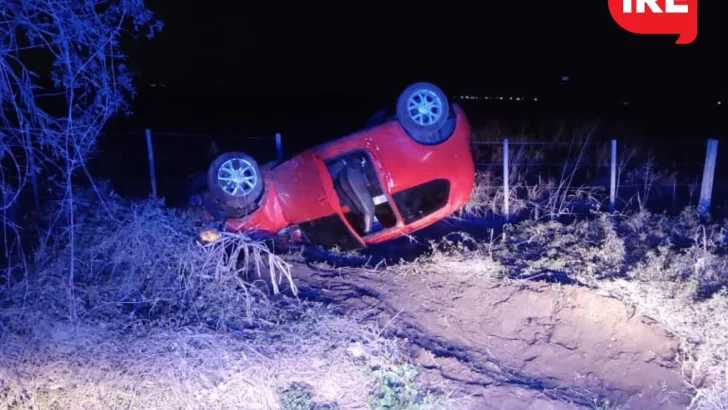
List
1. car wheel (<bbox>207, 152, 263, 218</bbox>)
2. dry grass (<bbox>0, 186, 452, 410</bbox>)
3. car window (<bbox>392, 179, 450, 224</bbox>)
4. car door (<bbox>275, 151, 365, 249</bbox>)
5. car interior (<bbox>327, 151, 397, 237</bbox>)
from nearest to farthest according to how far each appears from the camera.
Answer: dry grass (<bbox>0, 186, 452, 410</bbox>) → car door (<bbox>275, 151, 365, 249</bbox>) → car wheel (<bbox>207, 152, 263, 218</bbox>) → car interior (<bbox>327, 151, 397, 237</bbox>) → car window (<bbox>392, 179, 450, 224</bbox>)

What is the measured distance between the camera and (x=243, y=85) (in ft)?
78.2

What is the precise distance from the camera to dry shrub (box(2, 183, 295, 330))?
5.06 metres

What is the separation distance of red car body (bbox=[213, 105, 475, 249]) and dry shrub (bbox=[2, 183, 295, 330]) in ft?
6.29

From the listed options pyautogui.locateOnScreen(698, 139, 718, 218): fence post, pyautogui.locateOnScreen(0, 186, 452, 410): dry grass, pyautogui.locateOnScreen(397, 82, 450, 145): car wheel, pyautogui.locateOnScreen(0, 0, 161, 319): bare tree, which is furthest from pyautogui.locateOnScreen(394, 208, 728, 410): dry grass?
pyautogui.locateOnScreen(0, 0, 161, 319): bare tree

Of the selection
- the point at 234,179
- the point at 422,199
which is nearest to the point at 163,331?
the point at 234,179

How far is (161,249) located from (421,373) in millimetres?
2339

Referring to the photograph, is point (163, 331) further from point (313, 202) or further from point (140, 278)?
point (313, 202)

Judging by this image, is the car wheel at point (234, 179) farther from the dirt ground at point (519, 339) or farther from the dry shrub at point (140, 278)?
the dry shrub at point (140, 278)

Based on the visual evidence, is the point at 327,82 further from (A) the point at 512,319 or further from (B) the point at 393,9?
(A) the point at 512,319

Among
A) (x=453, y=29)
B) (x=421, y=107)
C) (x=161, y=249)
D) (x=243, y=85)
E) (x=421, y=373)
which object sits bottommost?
(x=421, y=373)

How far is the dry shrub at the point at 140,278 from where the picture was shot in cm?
506

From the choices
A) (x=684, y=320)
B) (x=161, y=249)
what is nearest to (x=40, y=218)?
(x=161, y=249)

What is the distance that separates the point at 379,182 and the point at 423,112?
103 cm

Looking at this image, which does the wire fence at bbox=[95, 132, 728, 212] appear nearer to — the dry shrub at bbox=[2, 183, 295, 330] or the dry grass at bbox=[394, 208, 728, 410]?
the dry grass at bbox=[394, 208, 728, 410]
